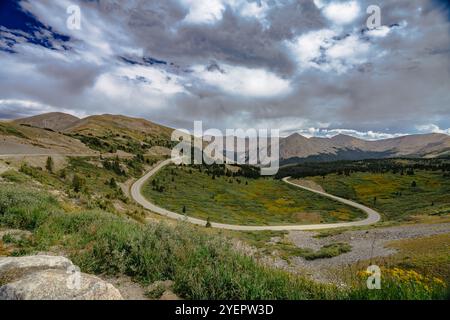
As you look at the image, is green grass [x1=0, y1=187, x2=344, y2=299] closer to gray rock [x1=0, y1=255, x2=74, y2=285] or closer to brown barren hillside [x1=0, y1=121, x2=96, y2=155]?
gray rock [x1=0, y1=255, x2=74, y2=285]

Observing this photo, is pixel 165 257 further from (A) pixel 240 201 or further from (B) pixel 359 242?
(A) pixel 240 201

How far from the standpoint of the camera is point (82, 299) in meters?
4.68

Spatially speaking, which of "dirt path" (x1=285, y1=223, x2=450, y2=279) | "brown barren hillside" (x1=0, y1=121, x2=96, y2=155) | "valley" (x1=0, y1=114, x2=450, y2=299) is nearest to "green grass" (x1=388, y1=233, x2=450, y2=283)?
"valley" (x1=0, y1=114, x2=450, y2=299)

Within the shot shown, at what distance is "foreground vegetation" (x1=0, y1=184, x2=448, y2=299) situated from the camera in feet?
18.0

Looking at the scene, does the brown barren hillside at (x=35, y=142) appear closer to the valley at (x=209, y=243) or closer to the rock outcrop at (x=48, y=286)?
the valley at (x=209, y=243)

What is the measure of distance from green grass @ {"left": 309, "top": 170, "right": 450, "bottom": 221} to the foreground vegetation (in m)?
66.1

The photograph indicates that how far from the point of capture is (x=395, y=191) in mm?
99188

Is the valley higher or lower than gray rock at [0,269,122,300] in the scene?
lower

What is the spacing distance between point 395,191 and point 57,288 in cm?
11319

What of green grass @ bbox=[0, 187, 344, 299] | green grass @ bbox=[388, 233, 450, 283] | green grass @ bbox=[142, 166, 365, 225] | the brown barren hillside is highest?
the brown barren hillside

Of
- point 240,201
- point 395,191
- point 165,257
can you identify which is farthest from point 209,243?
point 395,191

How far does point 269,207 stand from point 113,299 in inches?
3250
